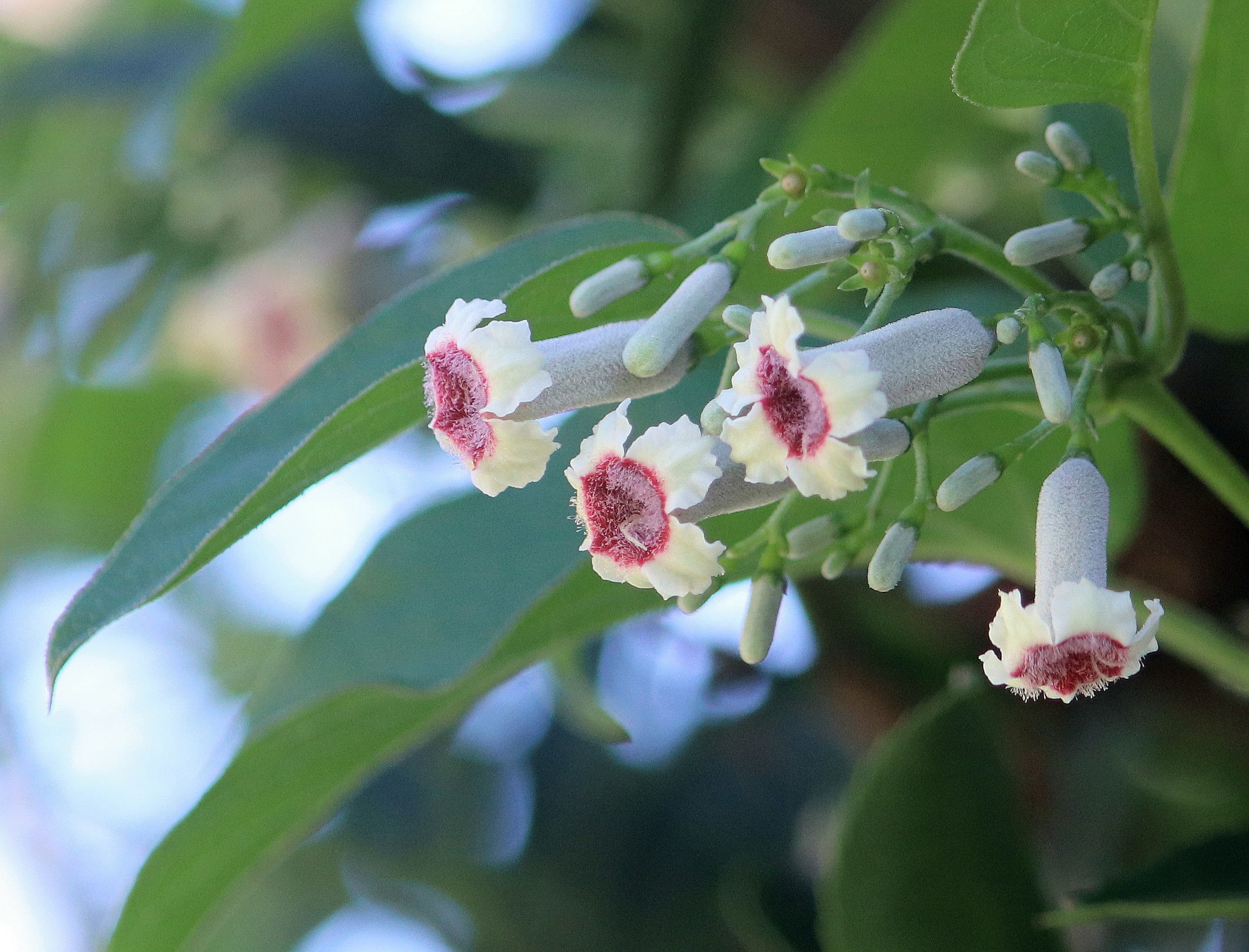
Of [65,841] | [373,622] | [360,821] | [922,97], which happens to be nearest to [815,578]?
[922,97]

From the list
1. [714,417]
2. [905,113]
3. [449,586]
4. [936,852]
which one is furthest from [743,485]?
[905,113]

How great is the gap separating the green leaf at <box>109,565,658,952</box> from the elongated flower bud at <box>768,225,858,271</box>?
0.74ft

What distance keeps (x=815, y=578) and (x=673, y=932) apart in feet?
1.38

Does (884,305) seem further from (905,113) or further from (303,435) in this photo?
(905,113)

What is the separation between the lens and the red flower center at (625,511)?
48 cm

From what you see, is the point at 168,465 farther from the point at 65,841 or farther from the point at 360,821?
the point at 65,841

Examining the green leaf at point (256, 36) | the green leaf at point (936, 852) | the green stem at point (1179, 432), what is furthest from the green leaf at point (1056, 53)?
the green leaf at point (256, 36)

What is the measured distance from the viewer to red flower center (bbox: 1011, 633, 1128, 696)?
45 cm

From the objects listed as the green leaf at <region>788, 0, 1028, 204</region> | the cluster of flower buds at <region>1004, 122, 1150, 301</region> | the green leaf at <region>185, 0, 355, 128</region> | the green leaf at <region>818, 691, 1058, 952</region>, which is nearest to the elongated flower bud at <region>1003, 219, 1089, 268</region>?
the cluster of flower buds at <region>1004, 122, 1150, 301</region>

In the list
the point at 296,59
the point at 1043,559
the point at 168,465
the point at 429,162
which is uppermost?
the point at 1043,559

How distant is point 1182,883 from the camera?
76 cm

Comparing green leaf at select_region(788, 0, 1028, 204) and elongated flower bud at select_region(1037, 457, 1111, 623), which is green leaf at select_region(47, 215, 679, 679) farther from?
green leaf at select_region(788, 0, 1028, 204)

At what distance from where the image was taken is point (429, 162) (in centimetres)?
152

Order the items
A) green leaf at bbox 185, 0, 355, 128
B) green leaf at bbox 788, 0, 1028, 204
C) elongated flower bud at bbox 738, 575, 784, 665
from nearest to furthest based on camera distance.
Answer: elongated flower bud at bbox 738, 575, 784, 665 → green leaf at bbox 788, 0, 1028, 204 → green leaf at bbox 185, 0, 355, 128
